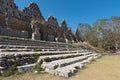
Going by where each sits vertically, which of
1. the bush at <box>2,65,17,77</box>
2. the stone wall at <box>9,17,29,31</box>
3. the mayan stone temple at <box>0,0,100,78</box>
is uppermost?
the stone wall at <box>9,17,29,31</box>

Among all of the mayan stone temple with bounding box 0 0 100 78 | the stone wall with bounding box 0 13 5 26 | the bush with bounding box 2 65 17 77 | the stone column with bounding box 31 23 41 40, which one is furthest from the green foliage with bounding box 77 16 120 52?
the bush with bounding box 2 65 17 77

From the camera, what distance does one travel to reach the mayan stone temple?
25.4 feet

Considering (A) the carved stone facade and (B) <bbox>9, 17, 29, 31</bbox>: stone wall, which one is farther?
(B) <bbox>9, 17, 29, 31</bbox>: stone wall

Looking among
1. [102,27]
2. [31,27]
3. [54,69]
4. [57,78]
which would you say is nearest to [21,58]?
[54,69]

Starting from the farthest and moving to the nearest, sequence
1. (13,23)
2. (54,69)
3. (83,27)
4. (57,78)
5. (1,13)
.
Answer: (83,27) → (13,23) → (1,13) → (54,69) → (57,78)

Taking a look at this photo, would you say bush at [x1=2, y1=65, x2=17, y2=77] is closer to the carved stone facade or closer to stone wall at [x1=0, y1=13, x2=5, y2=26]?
the carved stone facade

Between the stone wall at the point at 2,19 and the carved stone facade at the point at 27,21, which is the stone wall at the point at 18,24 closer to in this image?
the carved stone facade at the point at 27,21

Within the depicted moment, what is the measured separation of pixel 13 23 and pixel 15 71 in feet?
70.3

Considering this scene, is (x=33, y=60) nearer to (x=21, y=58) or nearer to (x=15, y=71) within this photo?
(x=21, y=58)

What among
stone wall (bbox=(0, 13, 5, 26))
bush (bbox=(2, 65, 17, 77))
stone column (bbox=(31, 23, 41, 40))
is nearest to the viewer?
bush (bbox=(2, 65, 17, 77))

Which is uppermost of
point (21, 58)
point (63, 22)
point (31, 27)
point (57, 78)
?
point (63, 22)

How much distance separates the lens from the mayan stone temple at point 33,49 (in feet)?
25.4

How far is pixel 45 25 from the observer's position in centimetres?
3550

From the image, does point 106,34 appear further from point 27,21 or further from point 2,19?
point 2,19
